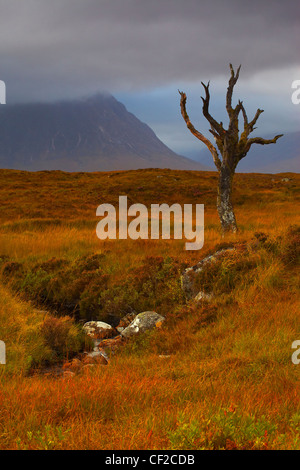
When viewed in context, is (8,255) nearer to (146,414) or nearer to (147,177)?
(146,414)

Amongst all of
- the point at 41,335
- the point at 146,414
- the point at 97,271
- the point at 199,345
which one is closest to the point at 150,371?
the point at 199,345

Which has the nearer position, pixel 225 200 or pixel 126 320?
pixel 126 320

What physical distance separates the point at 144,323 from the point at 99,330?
53.1 inches

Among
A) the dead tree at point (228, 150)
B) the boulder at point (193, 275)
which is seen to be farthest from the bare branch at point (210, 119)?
the boulder at point (193, 275)

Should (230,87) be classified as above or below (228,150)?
above

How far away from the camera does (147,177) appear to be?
4197 centimetres

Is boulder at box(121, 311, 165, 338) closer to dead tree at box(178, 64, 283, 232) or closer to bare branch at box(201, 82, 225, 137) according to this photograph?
dead tree at box(178, 64, 283, 232)

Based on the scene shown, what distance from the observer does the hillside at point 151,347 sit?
130 inches

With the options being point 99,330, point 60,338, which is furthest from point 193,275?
point 60,338

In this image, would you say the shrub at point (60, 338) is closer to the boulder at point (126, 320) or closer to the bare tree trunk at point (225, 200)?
the boulder at point (126, 320)

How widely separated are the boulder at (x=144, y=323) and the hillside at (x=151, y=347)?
0.28 metres

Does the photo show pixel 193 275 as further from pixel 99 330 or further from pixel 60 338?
pixel 60 338

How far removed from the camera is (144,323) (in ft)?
28.6

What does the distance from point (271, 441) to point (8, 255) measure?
1191 cm
